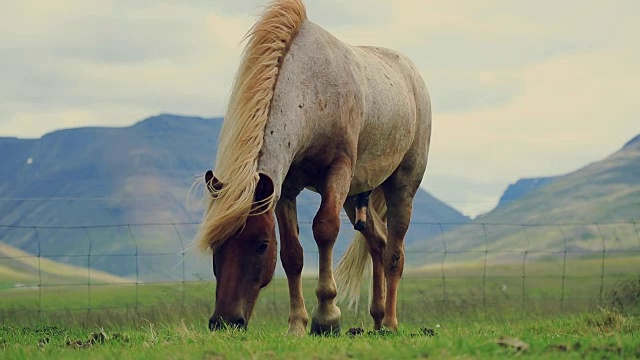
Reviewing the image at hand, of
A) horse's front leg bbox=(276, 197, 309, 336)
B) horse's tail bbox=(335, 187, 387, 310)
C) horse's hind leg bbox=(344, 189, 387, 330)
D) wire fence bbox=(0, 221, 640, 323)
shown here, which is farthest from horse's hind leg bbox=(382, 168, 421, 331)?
horse's front leg bbox=(276, 197, 309, 336)

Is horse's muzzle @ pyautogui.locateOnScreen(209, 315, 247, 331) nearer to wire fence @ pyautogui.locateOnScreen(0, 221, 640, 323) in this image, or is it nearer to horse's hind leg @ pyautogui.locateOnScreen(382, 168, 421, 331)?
wire fence @ pyautogui.locateOnScreen(0, 221, 640, 323)

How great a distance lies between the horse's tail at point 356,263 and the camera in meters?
14.1

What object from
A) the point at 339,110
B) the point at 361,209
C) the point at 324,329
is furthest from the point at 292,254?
the point at 361,209

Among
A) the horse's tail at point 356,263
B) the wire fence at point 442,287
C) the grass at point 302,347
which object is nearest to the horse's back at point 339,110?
the horse's tail at point 356,263

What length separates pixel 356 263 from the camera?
14.3 meters

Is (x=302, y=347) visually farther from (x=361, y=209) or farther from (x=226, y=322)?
(x=361, y=209)

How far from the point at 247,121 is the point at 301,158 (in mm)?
851

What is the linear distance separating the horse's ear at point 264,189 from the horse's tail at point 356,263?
4396 mm

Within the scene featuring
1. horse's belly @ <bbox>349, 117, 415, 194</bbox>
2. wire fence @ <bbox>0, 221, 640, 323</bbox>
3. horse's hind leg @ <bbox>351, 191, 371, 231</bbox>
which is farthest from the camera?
wire fence @ <bbox>0, 221, 640, 323</bbox>

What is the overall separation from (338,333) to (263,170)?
1.83m

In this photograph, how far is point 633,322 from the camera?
39.0ft

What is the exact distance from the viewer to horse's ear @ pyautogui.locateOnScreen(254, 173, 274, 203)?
970 centimetres

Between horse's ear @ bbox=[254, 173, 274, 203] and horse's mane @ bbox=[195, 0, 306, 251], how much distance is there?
5cm

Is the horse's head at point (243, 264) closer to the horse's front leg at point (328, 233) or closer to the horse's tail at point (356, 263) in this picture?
the horse's front leg at point (328, 233)
